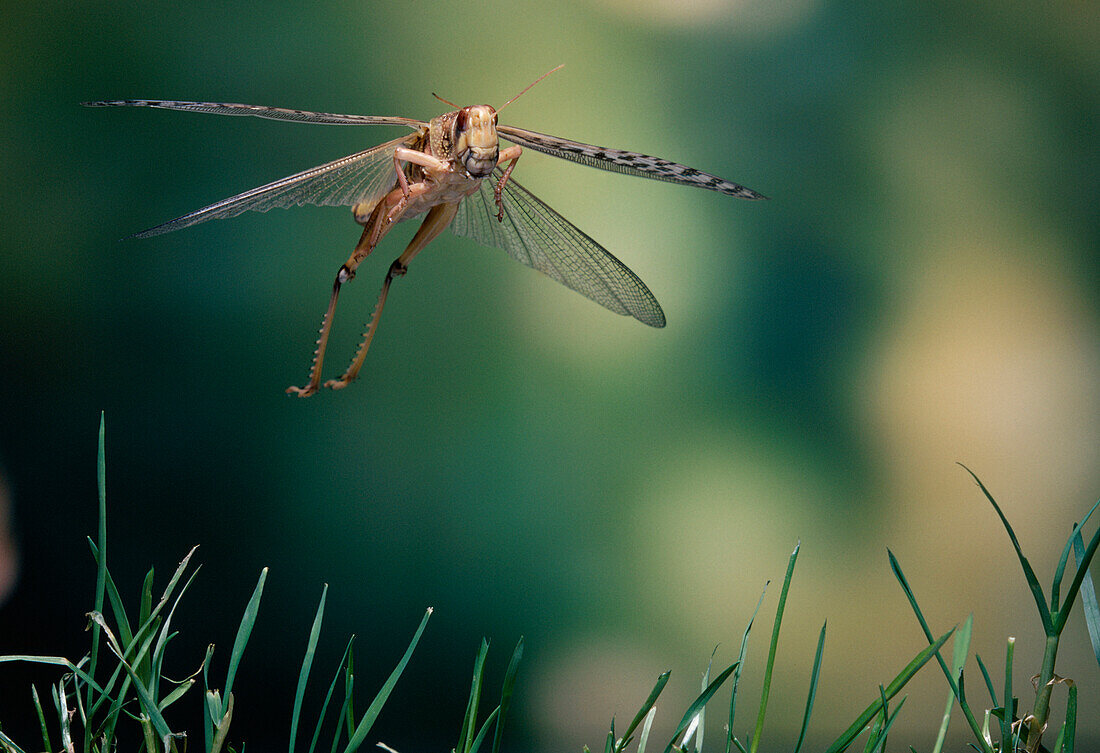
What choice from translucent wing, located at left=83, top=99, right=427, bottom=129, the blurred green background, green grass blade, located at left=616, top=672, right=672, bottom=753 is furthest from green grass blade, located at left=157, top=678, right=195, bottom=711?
the blurred green background

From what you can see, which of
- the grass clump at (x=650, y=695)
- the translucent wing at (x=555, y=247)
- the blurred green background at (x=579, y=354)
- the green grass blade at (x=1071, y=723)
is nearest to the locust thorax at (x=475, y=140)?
the translucent wing at (x=555, y=247)

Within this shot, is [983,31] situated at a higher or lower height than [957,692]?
higher

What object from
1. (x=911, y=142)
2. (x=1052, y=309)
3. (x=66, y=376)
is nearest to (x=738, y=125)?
(x=911, y=142)

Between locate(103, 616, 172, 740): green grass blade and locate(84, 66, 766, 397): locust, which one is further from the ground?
locate(84, 66, 766, 397): locust

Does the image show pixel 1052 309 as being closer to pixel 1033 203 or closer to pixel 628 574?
pixel 1033 203

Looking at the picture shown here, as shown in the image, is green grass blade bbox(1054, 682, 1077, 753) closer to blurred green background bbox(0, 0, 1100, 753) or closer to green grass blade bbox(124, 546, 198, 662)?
green grass blade bbox(124, 546, 198, 662)

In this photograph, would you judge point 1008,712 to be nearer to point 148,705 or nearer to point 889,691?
point 889,691

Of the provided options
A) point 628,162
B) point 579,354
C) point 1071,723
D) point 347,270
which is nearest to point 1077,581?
point 1071,723

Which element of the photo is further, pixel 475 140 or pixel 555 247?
pixel 555 247
